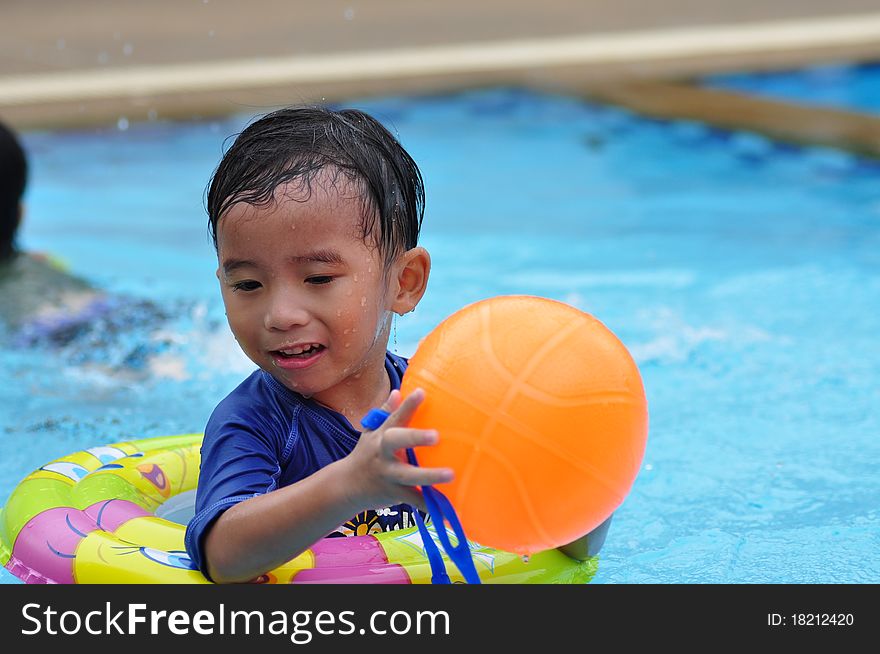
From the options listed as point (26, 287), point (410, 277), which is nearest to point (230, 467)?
point (410, 277)

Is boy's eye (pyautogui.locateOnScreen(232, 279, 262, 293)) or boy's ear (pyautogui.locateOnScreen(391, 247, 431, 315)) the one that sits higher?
boy's ear (pyautogui.locateOnScreen(391, 247, 431, 315))

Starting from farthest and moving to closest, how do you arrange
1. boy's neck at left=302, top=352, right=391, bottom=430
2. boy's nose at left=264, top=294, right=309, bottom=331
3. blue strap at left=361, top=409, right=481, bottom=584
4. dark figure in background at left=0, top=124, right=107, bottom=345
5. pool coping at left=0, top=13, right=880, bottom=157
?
pool coping at left=0, top=13, right=880, bottom=157 → dark figure in background at left=0, top=124, right=107, bottom=345 → boy's neck at left=302, top=352, right=391, bottom=430 → boy's nose at left=264, top=294, right=309, bottom=331 → blue strap at left=361, top=409, right=481, bottom=584

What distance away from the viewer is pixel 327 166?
274cm

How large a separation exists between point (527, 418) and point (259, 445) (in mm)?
731

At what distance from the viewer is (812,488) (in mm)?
4254

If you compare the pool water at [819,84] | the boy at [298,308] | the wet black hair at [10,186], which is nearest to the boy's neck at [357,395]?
the boy at [298,308]

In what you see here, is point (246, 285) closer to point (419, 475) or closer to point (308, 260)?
point (308, 260)

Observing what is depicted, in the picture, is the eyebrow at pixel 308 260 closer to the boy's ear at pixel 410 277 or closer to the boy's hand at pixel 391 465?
the boy's ear at pixel 410 277

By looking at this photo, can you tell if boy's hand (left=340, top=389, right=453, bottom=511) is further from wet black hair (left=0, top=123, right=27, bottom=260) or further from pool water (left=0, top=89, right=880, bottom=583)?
wet black hair (left=0, top=123, right=27, bottom=260)

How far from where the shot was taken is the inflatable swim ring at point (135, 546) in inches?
108

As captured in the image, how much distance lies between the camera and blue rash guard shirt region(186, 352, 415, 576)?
2594 millimetres

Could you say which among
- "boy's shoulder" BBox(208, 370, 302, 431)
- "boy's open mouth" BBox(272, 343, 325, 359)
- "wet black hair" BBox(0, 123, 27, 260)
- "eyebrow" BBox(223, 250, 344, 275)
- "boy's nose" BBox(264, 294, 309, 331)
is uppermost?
"wet black hair" BBox(0, 123, 27, 260)

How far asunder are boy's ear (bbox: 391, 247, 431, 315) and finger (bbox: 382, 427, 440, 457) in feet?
2.49

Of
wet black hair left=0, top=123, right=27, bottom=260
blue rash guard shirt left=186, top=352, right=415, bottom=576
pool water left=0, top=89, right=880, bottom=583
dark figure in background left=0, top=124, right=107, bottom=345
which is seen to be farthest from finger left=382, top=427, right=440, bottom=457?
wet black hair left=0, top=123, right=27, bottom=260
